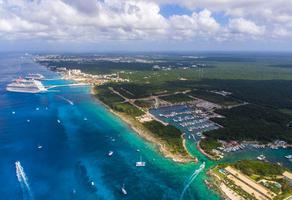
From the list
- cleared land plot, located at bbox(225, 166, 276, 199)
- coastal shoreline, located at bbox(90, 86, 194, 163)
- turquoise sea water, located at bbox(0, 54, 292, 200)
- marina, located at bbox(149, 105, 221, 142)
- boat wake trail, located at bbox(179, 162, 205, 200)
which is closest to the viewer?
cleared land plot, located at bbox(225, 166, 276, 199)

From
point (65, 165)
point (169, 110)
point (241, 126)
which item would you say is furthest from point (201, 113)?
point (65, 165)

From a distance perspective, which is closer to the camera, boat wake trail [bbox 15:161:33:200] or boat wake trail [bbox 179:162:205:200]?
boat wake trail [bbox 15:161:33:200]

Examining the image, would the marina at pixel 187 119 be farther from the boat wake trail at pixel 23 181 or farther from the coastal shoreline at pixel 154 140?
the boat wake trail at pixel 23 181

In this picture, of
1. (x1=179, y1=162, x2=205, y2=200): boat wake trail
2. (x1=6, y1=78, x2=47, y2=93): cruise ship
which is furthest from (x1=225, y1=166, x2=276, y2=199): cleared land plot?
(x1=6, y1=78, x2=47, y2=93): cruise ship

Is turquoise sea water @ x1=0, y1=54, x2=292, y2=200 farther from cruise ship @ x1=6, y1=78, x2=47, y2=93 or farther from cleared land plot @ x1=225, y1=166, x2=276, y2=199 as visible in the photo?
cruise ship @ x1=6, y1=78, x2=47, y2=93

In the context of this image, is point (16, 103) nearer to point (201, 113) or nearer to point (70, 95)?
point (70, 95)

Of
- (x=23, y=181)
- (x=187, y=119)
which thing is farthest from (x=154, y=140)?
(x=23, y=181)
